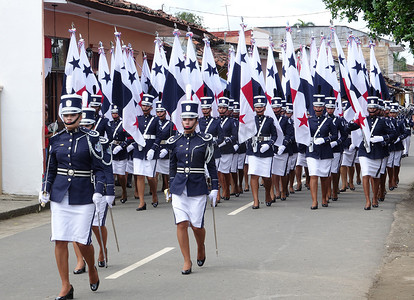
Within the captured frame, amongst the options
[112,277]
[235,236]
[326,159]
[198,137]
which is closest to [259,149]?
[326,159]

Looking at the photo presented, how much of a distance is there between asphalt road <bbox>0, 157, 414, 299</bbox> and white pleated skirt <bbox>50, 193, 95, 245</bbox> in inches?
25.1

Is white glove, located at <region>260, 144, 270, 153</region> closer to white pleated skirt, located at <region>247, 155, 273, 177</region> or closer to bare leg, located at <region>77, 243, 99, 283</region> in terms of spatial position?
white pleated skirt, located at <region>247, 155, 273, 177</region>

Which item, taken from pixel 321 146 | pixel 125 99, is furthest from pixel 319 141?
pixel 125 99

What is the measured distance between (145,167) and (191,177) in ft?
19.6

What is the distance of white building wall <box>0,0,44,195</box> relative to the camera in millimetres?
15625

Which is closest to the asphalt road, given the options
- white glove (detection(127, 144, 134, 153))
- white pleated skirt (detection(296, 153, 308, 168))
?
white glove (detection(127, 144, 134, 153))

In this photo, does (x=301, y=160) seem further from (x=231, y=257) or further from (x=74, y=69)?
(x=231, y=257)

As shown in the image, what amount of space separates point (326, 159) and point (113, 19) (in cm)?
1007

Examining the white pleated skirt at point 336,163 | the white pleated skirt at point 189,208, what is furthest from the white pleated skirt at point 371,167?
the white pleated skirt at point 189,208

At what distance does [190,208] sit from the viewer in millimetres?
8812

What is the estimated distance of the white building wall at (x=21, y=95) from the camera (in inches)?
615

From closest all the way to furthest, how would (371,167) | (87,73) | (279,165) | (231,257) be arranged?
(231,257)
(371,167)
(279,165)
(87,73)

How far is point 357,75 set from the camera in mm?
15992

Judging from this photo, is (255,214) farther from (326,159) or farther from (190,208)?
(190,208)
